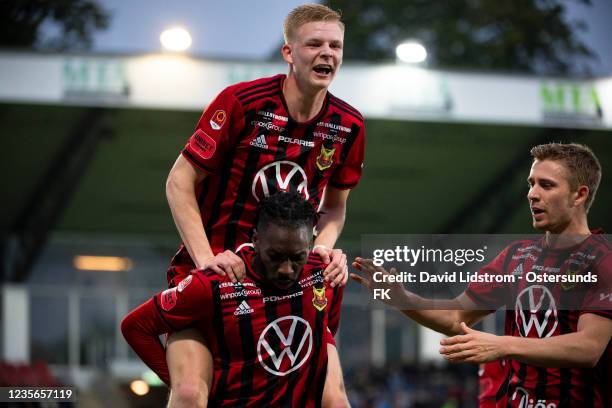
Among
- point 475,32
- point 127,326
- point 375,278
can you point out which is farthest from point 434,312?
→ point 475,32

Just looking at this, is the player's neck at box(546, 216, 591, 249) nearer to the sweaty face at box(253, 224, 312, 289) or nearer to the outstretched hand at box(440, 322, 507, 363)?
the outstretched hand at box(440, 322, 507, 363)

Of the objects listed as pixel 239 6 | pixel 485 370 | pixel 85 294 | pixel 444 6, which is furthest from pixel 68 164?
pixel 485 370

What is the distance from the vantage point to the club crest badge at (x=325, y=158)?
530 centimetres

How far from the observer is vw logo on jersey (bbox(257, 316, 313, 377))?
487 cm

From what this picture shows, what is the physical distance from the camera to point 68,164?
637 inches

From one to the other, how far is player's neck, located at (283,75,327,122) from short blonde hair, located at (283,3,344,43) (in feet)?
0.74

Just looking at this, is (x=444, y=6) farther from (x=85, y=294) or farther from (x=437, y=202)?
(x=85, y=294)

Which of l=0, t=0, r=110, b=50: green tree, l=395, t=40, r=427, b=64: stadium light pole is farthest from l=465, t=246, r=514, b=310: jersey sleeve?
l=0, t=0, r=110, b=50: green tree

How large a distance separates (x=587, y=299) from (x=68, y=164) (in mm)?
12089

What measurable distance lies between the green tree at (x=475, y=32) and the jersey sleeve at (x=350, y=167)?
9244 millimetres

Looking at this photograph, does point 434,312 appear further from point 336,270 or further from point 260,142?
point 260,142

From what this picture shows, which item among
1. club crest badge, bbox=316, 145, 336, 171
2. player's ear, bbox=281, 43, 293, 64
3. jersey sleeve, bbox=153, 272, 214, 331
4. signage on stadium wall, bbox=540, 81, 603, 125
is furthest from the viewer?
signage on stadium wall, bbox=540, 81, 603, 125
